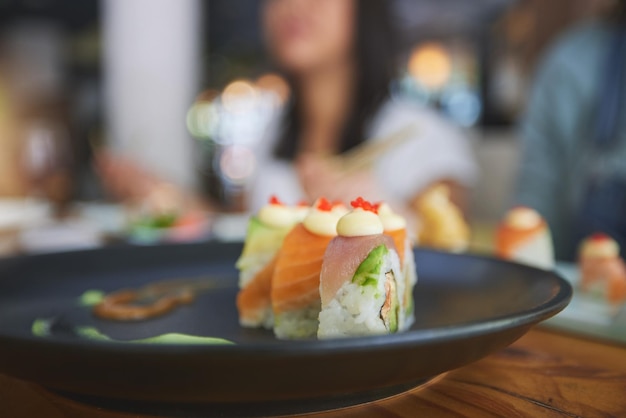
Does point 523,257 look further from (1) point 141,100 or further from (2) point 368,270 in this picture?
(1) point 141,100

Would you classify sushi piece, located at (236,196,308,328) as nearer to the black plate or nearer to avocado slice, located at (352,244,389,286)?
the black plate

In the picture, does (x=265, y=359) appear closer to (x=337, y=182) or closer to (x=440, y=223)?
(x=440, y=223)

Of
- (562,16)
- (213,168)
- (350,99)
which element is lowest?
(213,168)

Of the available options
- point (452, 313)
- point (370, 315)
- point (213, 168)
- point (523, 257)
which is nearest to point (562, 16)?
point (523, 257)

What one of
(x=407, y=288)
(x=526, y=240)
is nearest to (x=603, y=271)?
(x=526, y=240)

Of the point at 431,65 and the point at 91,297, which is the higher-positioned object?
the point at 431,65

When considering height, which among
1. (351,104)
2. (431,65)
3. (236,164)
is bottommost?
(236,164)

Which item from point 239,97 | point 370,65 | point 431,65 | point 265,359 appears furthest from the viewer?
point 239,97
